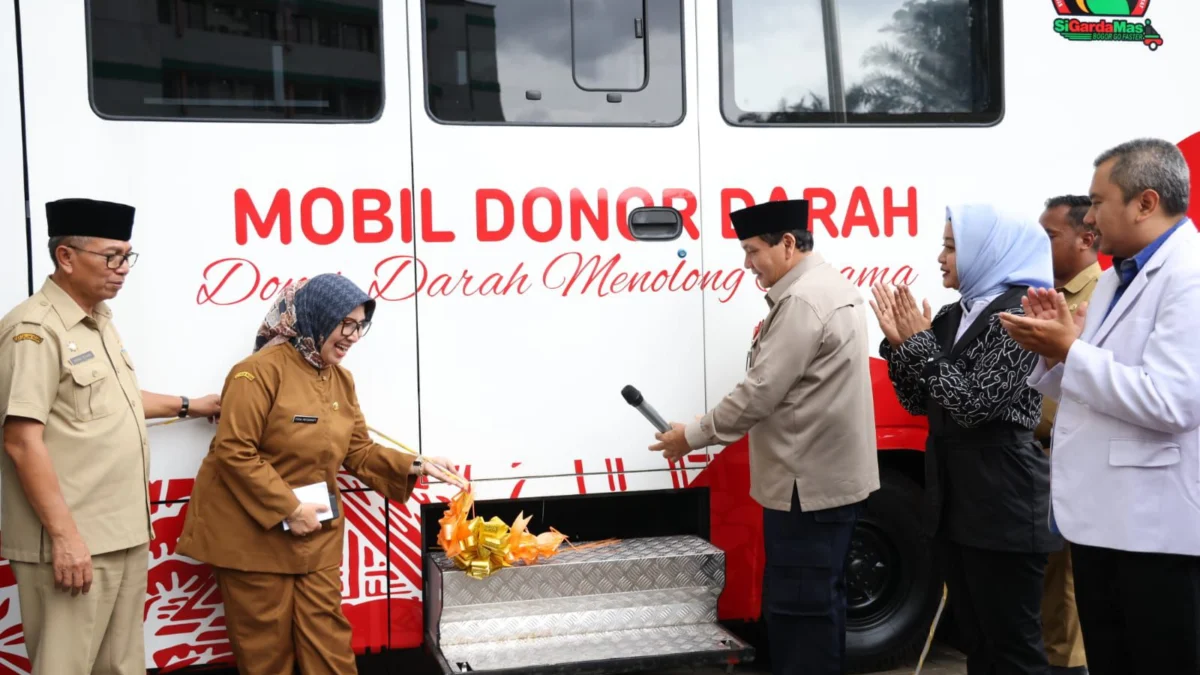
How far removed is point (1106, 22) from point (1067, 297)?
3.82 ft

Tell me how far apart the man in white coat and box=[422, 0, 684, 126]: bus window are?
1.69 m

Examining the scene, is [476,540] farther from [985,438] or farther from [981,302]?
[981,302]

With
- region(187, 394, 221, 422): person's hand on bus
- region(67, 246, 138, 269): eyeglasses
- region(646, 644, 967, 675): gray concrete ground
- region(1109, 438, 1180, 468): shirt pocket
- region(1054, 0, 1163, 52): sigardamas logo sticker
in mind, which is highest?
region(1054, 0, 1163, 52): sigardamas logo sticker

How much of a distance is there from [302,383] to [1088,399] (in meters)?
2.30

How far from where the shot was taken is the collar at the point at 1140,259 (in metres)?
2.64

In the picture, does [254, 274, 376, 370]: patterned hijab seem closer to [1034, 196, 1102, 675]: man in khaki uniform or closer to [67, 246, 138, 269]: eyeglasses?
[67, 246, 138, 269]: eyeglasses

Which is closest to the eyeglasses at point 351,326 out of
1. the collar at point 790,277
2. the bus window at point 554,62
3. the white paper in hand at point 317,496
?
the white paper in hand at point 317,496

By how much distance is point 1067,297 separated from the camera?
4.10m

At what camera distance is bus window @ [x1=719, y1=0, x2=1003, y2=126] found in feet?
13.1

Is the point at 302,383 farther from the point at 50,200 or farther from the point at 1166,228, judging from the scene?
the point at 1166,228

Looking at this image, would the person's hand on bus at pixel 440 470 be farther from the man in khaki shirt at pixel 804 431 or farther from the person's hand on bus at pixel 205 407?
the man in khaki shirt at pixel 804 431

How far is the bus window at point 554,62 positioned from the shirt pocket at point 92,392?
139cm

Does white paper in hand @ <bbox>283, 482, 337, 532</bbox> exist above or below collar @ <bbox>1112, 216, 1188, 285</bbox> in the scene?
below

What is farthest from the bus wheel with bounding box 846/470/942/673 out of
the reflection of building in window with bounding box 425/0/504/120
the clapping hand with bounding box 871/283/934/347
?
the reflection of building in window with bounding box 425/0/504/120
